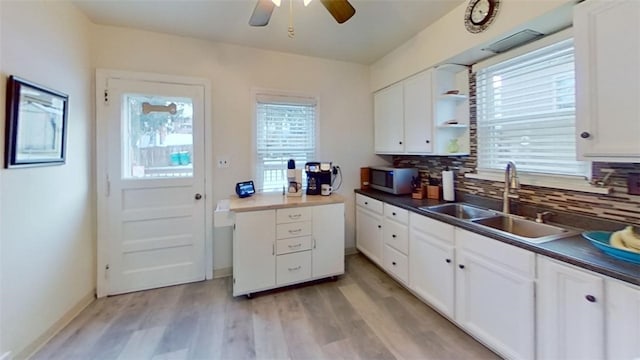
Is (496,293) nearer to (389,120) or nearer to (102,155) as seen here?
(389,120)

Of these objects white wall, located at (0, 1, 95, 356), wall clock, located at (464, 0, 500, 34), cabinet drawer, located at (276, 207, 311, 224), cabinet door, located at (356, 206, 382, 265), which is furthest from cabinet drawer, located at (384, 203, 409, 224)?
white wall, located at (0, 1, 95, 356)

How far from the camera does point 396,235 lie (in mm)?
2674

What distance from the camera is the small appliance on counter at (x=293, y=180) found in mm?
2900

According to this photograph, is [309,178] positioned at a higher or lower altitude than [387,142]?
lower

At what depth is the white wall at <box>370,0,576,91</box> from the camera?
167 cm

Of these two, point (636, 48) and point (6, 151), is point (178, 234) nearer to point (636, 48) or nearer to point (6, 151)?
point (6, 151)

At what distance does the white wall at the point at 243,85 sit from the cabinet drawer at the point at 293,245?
743 mm

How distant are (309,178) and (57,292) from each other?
2238mm

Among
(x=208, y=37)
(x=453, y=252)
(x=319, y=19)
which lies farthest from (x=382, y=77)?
(x=453, y=252)

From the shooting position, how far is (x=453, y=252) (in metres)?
2.00

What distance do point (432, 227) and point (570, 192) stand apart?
0.90 metres

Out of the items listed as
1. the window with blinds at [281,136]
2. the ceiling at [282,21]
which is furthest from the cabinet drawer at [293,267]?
the ceiling at [282,21]

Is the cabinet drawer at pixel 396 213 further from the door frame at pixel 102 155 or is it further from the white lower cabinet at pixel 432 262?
the door frame at pixel 102 155

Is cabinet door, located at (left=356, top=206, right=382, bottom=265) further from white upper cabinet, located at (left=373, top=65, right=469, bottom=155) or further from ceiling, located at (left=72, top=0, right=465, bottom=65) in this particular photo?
ceiling, located at (left=72, top=0, right=465, bottom=65)
